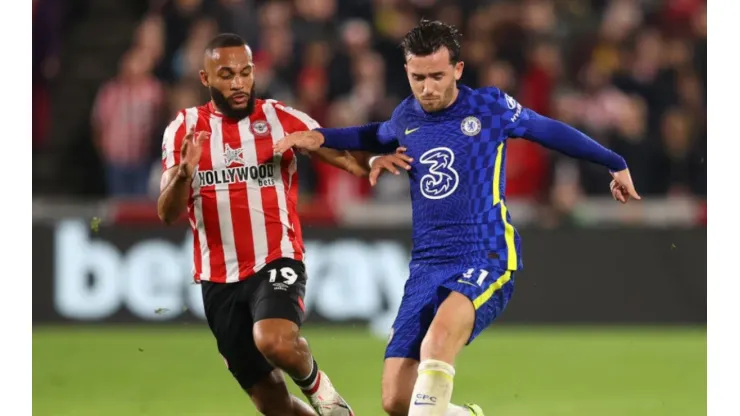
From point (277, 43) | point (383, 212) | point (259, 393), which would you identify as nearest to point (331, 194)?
point (383, 212)

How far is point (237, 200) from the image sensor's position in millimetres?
7152

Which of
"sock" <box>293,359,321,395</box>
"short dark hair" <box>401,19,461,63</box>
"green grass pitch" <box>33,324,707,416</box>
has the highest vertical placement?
"short dark hair" <box>401,19,461,63</box>

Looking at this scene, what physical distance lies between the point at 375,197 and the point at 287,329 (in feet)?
23.0

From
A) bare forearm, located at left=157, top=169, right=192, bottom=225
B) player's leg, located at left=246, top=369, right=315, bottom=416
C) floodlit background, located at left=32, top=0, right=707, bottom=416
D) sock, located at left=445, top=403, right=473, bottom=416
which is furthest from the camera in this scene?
floodlit background, located at left=32, top=0, right=707, bottom=416

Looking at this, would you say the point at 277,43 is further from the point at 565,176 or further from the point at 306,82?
the point at 565,176

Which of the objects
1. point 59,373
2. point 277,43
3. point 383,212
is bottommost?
point 59,373

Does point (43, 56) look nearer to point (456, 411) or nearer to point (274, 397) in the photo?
point (274, 397)

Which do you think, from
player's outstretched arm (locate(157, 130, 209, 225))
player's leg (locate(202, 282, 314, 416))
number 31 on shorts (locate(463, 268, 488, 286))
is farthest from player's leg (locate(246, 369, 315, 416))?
number 31 on shorts (locate(463, 268, 488, 286))

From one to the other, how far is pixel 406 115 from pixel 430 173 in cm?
40

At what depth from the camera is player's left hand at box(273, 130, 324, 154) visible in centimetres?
694

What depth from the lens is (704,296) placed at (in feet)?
43.0

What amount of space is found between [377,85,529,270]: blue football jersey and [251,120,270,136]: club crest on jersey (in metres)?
1.04

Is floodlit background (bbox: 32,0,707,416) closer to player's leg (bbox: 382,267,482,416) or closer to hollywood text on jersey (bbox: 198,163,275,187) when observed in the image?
hollywood text on jersey (bbox: 198,163,275,187)

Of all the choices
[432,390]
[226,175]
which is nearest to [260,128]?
[226,175]
